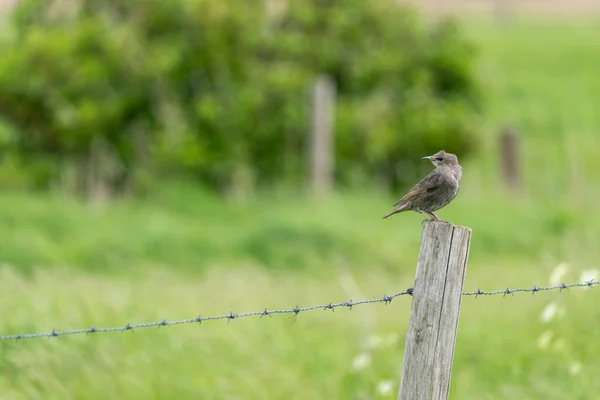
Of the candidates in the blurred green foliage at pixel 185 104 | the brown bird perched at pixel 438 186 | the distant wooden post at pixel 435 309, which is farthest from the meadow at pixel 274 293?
the distant wooden post at pixel 435 309

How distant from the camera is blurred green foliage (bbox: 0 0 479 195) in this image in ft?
60.4

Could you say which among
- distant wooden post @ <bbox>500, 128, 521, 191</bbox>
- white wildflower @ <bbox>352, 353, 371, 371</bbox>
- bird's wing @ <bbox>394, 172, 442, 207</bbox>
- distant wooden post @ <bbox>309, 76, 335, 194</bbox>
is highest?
distant wooden post @ <bbox>500, 128, 521, 191</bbox>

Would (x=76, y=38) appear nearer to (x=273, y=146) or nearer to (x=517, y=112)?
(x=273, y=146)

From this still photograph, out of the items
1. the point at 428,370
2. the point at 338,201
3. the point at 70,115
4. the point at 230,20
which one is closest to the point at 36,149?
the point at 70,115

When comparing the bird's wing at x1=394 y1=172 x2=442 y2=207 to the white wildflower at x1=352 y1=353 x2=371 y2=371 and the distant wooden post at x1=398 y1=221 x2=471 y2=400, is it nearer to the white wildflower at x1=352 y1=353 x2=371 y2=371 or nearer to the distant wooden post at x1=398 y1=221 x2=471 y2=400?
the distant wooden post at x1=398 y1=221 x2=471 y2=400

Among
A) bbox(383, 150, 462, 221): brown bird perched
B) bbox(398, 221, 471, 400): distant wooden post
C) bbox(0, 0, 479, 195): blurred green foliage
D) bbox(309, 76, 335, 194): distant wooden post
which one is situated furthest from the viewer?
bbox(309, 76, 335, 194): distant wooden post

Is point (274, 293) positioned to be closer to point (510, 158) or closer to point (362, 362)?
point (362, 362)

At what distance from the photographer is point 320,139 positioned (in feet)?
62.3

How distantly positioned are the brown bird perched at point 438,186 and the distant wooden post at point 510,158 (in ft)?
50.5

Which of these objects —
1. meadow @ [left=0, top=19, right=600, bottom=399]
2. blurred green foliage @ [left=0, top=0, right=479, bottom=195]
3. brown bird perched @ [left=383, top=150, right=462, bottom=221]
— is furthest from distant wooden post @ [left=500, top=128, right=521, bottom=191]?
brown bird perched @ [left=383, top=150, right=462, bottom=221]

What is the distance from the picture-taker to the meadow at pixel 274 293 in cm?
780

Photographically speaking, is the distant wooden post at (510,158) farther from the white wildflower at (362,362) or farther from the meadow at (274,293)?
the white wildflower at (362,362)

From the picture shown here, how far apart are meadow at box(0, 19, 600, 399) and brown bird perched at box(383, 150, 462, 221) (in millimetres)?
1693

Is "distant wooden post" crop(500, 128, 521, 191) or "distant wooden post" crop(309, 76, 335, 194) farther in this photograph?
"distant wooden post" crop(500, 128, 521, 191)
